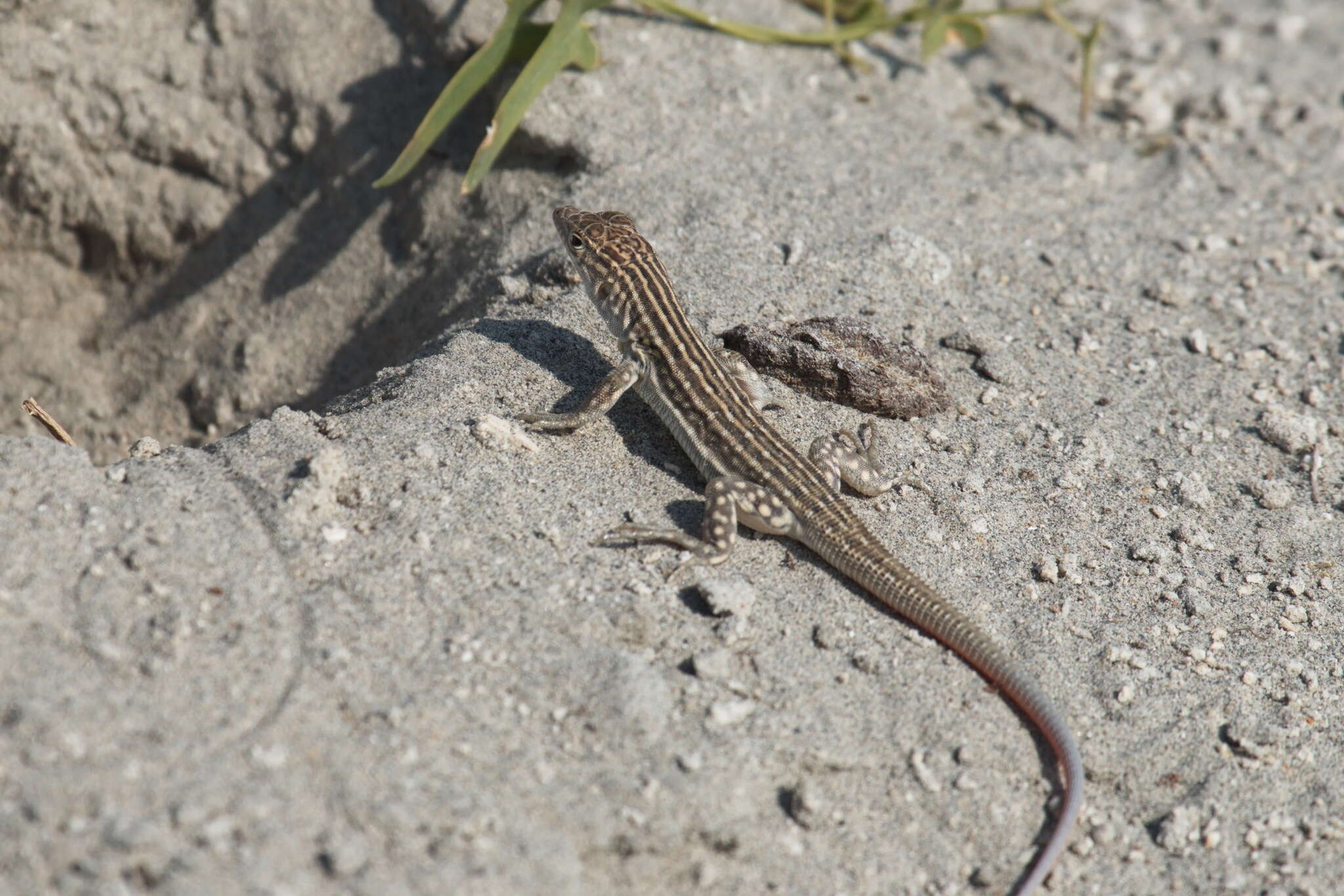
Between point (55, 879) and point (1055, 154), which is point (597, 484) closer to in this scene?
point (55, 879)

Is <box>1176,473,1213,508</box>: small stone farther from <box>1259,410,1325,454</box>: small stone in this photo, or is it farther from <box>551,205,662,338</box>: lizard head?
<box>551,205,662,338</box>: lizard head

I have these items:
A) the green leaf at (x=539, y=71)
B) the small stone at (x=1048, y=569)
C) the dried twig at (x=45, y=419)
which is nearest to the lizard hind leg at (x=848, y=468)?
the small stone at (x=1048, y=569)

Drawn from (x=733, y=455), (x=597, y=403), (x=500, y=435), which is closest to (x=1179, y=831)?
(x=733, y=455)

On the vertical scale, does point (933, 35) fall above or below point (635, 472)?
above

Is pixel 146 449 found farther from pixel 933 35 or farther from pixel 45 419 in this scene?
pixel 933 35

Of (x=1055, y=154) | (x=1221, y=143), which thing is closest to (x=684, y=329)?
(x=1055, y=154)

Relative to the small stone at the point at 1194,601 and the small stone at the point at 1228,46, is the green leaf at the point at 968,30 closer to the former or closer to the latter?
the small stone at the point at 1228,46

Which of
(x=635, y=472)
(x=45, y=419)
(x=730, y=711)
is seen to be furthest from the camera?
(x=635, y=472)

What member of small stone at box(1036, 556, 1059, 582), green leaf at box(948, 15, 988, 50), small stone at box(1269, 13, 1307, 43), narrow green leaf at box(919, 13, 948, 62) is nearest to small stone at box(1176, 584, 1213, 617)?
small stone at box(1036, 556, 1059, 582)
